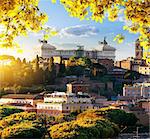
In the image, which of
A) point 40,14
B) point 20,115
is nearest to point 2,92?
point 20,115

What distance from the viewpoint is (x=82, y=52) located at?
58312 millimetres

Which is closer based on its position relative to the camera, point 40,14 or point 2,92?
point 40,14

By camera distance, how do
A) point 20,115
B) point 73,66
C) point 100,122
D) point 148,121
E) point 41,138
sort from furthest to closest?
point 73,66 < point 148,121 < point 20,115 < point 100,122 < point 41,138

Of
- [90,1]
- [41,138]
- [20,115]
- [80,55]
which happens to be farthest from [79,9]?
[80,55]

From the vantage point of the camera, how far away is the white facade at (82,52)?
2253 inches

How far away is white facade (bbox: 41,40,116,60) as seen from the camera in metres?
57.2

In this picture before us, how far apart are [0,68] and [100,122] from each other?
2381cm

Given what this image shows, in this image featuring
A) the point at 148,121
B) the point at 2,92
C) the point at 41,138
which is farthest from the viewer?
the point at 2,92

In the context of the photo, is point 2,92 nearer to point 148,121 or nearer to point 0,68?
point 0,68

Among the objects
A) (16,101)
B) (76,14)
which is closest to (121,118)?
(16,101)

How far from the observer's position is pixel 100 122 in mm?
19375

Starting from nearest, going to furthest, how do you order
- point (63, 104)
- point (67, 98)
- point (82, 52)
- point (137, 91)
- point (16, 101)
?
point (63, 104)
point (67, 98)
point (16, 101)
point (137, 91)
point (82, 52)

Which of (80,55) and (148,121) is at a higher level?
(80,55)

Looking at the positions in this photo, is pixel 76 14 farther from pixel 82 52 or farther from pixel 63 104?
pixel 82 52
